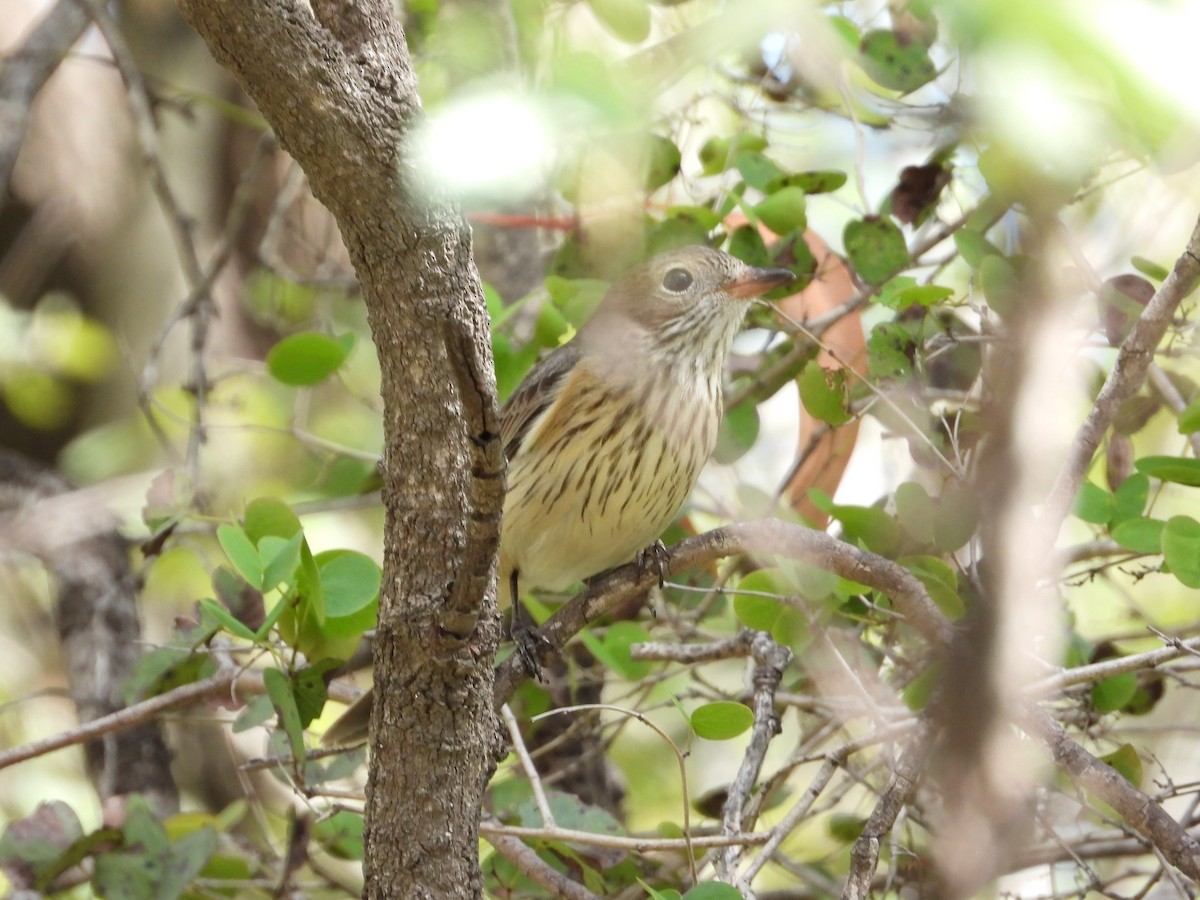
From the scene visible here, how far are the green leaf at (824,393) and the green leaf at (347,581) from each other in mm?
1021

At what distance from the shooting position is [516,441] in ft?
12.5

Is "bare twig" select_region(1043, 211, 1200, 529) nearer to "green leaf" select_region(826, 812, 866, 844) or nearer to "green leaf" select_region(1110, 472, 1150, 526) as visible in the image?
"green leaf" select_region(1110, 472, 1150, 526)

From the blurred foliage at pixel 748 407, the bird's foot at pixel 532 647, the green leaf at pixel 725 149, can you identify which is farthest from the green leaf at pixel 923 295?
the bird's foot at pixel 532 647

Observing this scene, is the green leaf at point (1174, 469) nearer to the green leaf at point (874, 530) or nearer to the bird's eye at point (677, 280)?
the green leaf at point (874, 530)

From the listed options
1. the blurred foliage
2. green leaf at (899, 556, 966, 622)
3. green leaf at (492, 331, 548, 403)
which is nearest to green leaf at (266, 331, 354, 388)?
the blurred foliage

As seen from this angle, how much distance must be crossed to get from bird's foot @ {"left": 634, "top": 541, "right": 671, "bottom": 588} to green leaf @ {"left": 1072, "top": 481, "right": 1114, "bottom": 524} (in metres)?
0.90

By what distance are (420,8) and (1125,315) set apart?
2.20 m

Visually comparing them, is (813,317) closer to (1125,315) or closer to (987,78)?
(1125,315)

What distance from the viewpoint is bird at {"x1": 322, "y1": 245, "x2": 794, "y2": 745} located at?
3527 millimetres

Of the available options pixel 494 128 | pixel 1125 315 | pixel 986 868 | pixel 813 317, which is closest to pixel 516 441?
pixel 813 317

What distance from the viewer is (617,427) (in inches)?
142

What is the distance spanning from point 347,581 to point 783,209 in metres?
1.41

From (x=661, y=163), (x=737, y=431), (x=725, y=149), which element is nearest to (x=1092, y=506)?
(x=737, y=431)

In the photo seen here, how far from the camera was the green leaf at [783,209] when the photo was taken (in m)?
3.27
